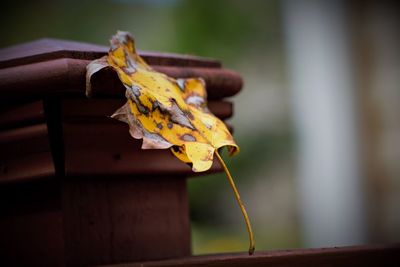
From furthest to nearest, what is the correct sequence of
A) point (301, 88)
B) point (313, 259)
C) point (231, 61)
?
point (301, 88) → point (231, 61) → point (313, 259)

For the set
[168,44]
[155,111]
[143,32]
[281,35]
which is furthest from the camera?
[281,35]

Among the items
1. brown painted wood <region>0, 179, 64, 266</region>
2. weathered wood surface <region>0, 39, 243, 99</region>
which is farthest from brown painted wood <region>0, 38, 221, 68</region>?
brown painted wood <region>0, 179, 64, 266</region>

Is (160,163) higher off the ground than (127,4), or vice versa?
(127,4)

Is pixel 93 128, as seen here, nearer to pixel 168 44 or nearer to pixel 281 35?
pixel 168 44

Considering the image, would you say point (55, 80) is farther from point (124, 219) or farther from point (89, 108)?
point (124, 219)

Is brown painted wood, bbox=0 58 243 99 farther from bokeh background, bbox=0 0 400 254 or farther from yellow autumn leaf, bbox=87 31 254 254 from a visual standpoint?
bokeh background, bbox=0 0 400 254

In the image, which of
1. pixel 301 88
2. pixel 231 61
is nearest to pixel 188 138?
pixel 231 61

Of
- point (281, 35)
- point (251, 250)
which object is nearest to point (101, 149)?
point (251, 250)
